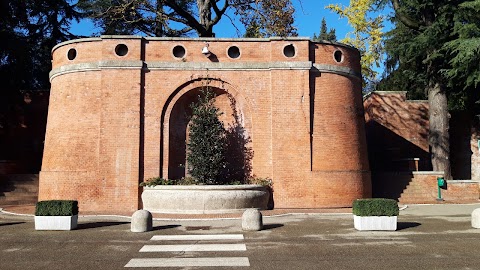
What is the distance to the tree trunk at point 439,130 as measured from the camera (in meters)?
21.5

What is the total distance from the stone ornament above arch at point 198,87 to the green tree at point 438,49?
32.2ft

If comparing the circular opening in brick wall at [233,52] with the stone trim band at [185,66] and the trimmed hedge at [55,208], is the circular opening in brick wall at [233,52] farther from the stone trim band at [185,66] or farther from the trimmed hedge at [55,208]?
the trimmed hedge at [55,208]

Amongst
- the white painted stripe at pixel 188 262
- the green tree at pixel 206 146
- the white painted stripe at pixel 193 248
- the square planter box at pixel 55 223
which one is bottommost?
the white painted stripe at pixel 188 262

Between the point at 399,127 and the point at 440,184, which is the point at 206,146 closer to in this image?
the point at 440,184

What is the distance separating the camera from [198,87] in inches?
654

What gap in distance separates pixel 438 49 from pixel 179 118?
13.8 metres

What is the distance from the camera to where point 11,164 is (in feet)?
70.6

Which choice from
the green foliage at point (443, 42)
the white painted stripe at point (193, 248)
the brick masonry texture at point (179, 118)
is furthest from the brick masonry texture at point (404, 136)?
the white painted stripe at point (193, 248)

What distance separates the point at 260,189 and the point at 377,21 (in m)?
24.9

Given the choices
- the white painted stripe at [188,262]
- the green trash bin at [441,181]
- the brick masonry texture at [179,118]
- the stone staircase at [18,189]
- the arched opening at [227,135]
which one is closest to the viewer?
the white painted stripe at [188,262]

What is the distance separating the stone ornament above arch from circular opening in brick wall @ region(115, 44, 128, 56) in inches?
99.6

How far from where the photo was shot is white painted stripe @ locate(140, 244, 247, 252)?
8680 millimetres

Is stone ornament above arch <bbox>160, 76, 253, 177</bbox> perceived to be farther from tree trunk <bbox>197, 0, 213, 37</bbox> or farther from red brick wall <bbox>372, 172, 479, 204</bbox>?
tree trunk <bbox>197, 0, 213, 37</bbox>

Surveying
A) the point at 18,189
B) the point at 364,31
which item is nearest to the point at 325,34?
the point at 364,31
